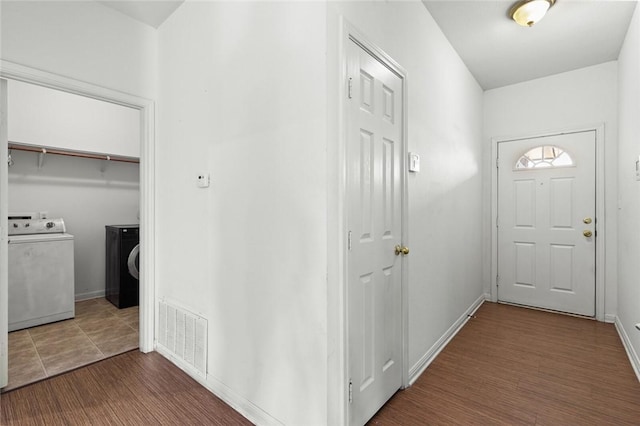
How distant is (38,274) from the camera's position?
3076 mm

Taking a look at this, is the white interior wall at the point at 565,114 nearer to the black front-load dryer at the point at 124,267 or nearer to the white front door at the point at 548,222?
the white front door at the point at 548,222

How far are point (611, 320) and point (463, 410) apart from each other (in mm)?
2791

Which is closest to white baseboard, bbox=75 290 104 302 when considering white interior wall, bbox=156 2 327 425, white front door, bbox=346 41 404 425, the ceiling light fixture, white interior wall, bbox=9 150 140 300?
white interior wall, bbox=9 150 140 300

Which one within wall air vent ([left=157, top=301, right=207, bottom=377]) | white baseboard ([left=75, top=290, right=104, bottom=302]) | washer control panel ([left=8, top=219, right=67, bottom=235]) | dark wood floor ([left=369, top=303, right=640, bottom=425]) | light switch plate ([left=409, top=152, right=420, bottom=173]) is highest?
light switch plate ([left=409, top=152, right=420, bottom=173])

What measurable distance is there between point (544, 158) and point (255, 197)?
379cm

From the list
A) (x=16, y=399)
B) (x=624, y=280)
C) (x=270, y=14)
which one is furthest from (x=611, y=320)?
(x=16, y=399)

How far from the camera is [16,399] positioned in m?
1.89

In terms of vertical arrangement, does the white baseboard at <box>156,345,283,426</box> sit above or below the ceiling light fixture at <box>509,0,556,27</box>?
below

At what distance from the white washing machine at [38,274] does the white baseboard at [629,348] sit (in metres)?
5.15

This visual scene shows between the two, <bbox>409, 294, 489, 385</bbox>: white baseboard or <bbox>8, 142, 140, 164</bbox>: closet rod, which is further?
<bbox>8, 142, 140, 164</bbox>: closet rod

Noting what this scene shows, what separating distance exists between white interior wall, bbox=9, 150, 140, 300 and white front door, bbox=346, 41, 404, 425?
13.3ft

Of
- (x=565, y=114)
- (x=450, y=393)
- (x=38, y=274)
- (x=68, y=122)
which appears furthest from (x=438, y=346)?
(x=68, y=122)

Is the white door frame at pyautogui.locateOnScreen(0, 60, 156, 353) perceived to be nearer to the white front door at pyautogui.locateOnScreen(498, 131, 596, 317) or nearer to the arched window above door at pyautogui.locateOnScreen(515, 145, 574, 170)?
the white front door at pyautogui.locateOnScreen(498, 131, 596, 317)

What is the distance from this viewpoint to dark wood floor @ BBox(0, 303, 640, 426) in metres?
1.75
